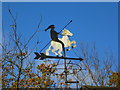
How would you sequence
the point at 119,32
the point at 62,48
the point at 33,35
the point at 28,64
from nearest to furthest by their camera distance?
the point at 62,48 < the point at 33,35 < the point at 28,64 < the point at 119,32

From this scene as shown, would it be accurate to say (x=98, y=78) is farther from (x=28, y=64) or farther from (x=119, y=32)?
(x=28, y=64)

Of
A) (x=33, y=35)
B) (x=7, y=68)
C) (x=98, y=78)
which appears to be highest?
(x=33, y=35)

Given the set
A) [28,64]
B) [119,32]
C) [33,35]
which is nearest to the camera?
[33,35]

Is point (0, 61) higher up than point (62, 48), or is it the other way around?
point (62, 48)

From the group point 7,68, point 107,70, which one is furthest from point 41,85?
point 107,70

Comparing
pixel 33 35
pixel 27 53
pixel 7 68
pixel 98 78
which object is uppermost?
pixel 33 35

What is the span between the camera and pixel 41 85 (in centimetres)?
278

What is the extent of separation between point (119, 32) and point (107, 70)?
720mm

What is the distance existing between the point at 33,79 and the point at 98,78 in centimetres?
132

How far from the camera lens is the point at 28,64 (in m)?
2.76

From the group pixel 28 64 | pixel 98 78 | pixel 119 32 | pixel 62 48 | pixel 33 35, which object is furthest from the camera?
pixel 98 78

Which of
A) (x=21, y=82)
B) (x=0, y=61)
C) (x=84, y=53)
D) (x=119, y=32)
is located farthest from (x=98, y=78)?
(x=0, y=61)

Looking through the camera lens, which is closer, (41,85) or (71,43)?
(71,43)

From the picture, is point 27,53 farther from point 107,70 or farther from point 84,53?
point 107,70
